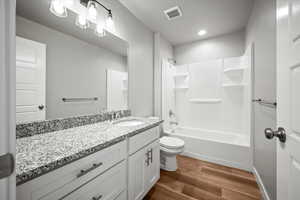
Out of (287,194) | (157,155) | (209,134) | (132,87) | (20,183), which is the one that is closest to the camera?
(20,183)

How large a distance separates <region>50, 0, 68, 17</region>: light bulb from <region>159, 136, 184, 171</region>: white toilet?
1.93 metres

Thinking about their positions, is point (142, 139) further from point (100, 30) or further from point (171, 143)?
point (100, 30)

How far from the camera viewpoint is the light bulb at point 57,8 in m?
1.01

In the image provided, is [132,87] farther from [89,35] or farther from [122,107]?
[89,35]

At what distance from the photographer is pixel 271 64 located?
4.16ft

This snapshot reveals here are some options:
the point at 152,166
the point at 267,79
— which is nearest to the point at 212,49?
the point at 267,79

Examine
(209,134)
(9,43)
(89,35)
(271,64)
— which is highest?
(89,35)

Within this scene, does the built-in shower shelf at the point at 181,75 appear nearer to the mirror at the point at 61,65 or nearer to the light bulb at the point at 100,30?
the mirror at the point at 61,65

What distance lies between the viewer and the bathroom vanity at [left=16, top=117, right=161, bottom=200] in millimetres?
562

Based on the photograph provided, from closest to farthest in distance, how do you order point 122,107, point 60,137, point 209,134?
point 60,137, point 122,107, point 209,134

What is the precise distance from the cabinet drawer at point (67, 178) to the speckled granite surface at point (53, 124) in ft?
1.81

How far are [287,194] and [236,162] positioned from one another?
1677mm

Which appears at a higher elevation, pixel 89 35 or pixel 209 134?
pixel 89 35

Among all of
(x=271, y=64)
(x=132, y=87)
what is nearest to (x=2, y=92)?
(x=132, y=87)
